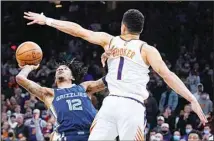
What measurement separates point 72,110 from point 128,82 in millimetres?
1404

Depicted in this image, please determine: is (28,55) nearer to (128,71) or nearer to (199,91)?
(128,71)

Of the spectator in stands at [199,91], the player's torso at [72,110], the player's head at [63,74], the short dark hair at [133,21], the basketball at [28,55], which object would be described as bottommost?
the spectator in stands at [199,91]

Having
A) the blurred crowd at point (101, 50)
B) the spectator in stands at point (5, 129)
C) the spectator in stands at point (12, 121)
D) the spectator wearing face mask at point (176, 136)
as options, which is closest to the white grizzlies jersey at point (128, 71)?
the spectator wearing face mask at point (176, 136)

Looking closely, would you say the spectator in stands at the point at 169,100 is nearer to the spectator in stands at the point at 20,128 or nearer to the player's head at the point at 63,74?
the spectator in stands at the point at 20,128

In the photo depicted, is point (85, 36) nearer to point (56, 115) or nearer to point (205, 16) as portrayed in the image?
point (56, 115)

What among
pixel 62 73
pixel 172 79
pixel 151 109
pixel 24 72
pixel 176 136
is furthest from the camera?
pixel 151 109

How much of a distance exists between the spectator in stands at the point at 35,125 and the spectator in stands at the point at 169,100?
133 inches

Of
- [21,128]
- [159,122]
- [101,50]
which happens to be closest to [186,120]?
[159,122]

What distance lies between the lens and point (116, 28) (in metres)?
24.3

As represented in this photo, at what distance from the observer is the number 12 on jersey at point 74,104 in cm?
983

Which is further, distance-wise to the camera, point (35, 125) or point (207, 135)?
point (35, 125)

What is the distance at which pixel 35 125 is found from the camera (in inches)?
682

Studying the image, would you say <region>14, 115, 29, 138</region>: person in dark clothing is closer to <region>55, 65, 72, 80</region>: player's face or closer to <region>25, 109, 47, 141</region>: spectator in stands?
<region>25, 109, 47, 141</region>: spectator in stands

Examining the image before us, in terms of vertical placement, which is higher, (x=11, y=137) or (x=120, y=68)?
(x=120, y=68)
